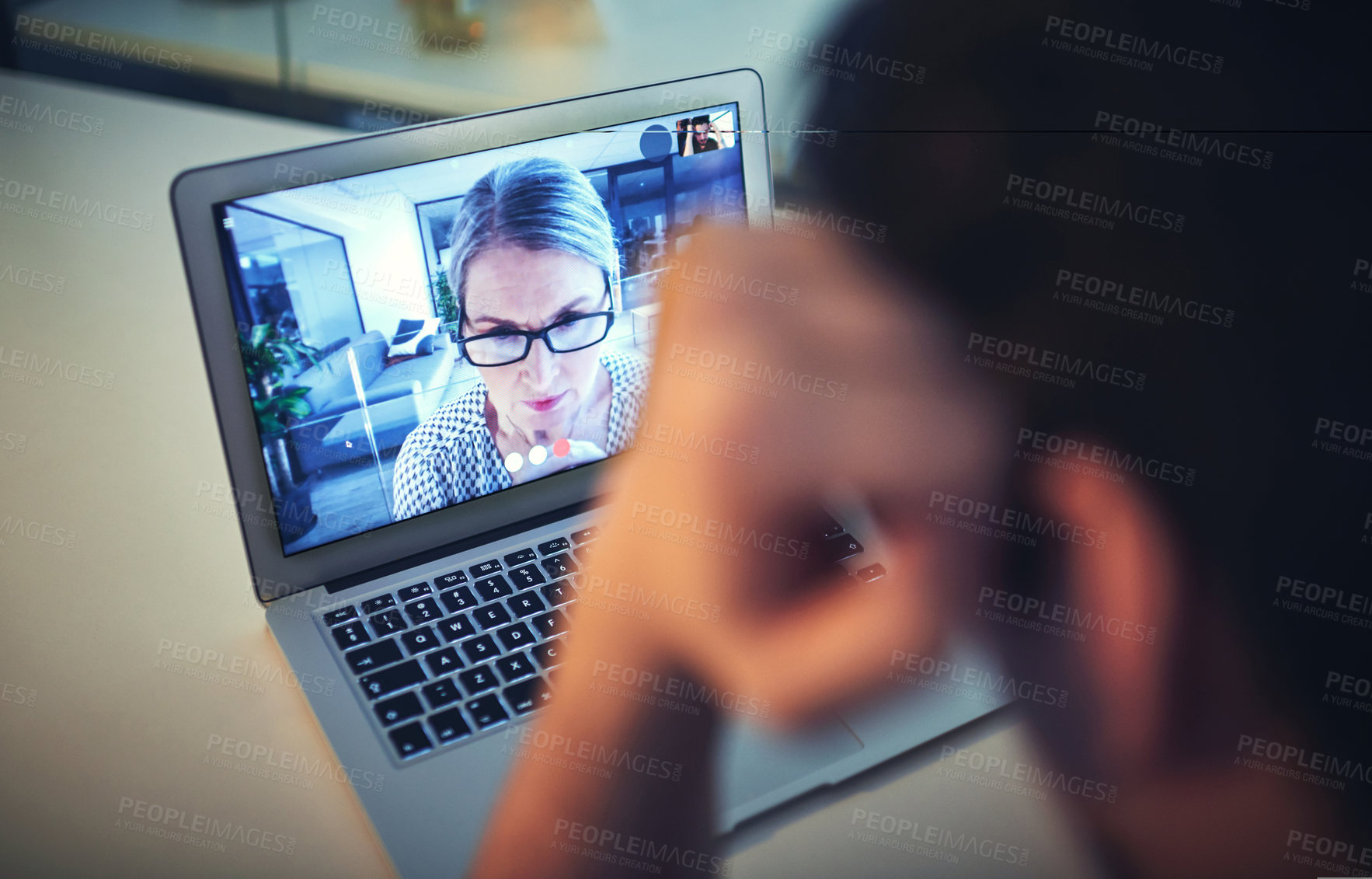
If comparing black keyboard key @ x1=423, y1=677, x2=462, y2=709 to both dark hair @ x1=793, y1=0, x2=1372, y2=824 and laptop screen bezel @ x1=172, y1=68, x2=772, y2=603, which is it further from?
dark hair @ x1=793, y1=0, x2=1372, y2=824

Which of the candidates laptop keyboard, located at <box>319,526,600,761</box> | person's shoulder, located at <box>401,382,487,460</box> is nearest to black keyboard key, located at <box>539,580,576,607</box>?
laptop keyboard, located at <box>319,526,600,761</box>

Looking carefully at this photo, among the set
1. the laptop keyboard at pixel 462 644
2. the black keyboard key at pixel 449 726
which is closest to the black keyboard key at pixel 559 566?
the laptop keyboard at pixel 462 644

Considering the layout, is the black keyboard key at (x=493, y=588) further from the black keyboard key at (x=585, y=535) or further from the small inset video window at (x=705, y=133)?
the small inset video window at (x=705, y=133)

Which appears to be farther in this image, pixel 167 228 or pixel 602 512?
pixel 167 228

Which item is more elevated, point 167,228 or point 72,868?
point 167,228

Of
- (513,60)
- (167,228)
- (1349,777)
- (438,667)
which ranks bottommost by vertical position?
(1349,777)

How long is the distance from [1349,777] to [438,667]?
0.51 m

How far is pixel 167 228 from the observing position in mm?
894

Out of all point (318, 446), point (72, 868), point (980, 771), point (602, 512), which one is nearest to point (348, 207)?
point (318, 446)

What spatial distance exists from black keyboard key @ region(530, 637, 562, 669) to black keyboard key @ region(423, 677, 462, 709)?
0.04m

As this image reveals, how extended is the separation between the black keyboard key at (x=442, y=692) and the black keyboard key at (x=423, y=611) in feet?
0.14

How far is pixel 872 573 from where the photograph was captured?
56cm

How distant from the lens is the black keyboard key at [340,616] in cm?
51

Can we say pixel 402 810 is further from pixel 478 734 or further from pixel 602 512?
pixel 602 512
